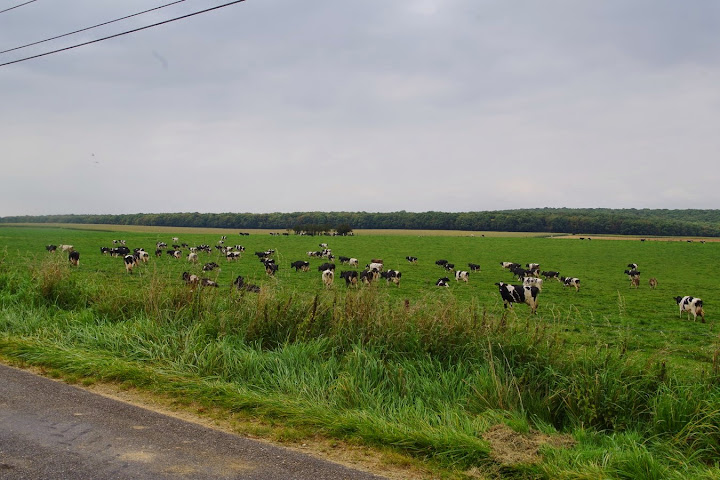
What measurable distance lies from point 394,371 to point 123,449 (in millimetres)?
3465

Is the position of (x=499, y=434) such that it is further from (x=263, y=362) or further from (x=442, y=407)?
(x=263, y=362)

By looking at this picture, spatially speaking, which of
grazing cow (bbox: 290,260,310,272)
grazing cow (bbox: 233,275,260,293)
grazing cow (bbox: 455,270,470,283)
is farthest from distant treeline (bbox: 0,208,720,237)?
grazing cow (bbox: 233,275,260,293)

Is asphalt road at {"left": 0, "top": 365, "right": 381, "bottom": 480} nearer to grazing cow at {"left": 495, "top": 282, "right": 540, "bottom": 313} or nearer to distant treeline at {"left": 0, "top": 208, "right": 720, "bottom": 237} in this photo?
grazing cow at {"left": 495, "top": 282, "right": 540, "bottom": 313}

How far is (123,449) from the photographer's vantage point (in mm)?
4574

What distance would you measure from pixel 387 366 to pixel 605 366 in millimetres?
2966

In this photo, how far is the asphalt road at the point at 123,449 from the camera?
4.14 meters

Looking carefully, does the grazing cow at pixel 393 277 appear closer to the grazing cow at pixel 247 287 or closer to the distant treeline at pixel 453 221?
the grazing cow at pixel 247 287

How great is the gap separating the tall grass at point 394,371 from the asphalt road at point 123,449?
74 cm

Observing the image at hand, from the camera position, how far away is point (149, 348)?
7707 mm

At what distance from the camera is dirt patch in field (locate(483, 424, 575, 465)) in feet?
14.6

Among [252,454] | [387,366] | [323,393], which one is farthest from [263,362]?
[252,454]

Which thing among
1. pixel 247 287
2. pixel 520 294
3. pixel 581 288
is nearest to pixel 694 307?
pixel 520 294

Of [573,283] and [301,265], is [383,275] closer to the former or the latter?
[301,265]

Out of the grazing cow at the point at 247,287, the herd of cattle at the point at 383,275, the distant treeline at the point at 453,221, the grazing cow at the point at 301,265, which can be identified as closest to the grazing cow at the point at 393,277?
the herd of cattle at the point at 383,275
